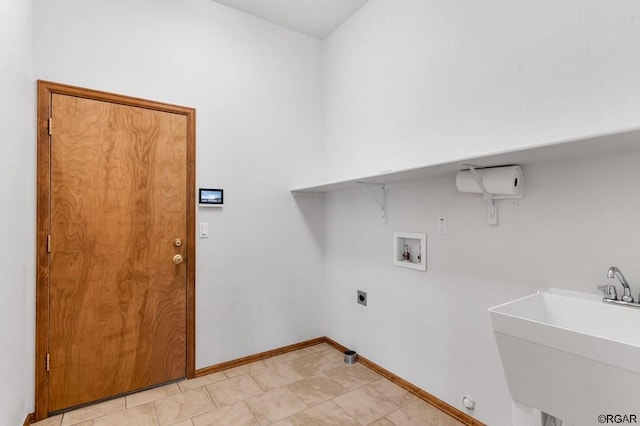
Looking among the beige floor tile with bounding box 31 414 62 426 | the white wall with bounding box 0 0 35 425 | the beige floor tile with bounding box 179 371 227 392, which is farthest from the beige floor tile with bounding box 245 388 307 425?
the white wall with bounding box 0 0 35 425

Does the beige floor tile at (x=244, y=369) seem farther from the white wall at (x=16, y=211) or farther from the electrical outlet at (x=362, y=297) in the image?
the white wall at (x=16, y=211)

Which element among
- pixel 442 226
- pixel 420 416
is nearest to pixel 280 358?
pixel 420 416

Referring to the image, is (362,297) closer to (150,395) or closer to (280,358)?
(280,358)

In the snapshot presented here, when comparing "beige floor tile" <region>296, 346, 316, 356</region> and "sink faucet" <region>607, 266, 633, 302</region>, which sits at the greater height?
"sink faucet" <region>607, 266, 633, 302</region>

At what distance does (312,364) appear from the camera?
2643 millimetres

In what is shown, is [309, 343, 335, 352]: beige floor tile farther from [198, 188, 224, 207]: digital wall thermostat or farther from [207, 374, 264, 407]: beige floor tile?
[198, 188, 224, 207]: digital wall thermostat

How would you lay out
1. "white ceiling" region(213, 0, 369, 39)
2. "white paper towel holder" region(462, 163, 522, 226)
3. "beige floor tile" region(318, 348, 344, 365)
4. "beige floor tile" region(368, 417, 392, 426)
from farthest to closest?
"beige floor tile" region(318, 348, 344, 365) < "white ceiling" region(213, 0, 369, 39) < "beige floor tile" region(368, 417, 392, 426) < "white paper towel holder" region(462, 163, 522, 226)

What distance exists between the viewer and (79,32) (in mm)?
2074

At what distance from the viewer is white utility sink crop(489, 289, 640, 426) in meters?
0.95

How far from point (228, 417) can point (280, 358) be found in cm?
83

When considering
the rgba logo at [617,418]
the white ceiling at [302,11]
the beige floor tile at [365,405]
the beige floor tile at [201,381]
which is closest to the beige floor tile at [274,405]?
the beige floor tile at [365,405]

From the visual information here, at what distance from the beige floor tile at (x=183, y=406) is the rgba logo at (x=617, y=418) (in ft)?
6.45

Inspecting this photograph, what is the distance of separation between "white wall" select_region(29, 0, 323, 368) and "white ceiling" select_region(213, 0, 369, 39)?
75 mm

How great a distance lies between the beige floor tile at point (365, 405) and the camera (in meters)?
1.96
